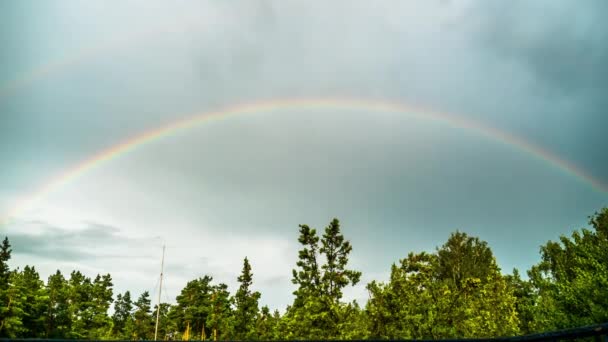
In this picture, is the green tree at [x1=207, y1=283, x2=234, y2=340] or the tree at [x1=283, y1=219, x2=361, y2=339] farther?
the green tree at [x1=207, y1=283, x2=234, y2=340]

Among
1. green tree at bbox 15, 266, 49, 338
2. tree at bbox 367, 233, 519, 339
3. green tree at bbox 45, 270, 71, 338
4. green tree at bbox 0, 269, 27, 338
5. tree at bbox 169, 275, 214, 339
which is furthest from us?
tree at bbox 169, 275, 214, 339

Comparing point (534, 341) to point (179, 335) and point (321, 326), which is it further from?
point (179, 335)

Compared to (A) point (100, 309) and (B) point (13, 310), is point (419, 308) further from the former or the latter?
(A) point (100, 309)

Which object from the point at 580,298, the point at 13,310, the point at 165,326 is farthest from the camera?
the point at 165,326

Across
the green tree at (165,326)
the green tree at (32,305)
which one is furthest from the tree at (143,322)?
the green tree at (32,305)

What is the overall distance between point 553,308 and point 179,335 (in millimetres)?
98862

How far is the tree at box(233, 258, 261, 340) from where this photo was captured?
8394 cm

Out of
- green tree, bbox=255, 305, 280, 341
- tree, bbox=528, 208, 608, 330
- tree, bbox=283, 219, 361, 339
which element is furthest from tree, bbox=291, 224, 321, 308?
green tree, bbox=255, 305, 280, 341

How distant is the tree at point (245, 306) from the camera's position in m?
83.9

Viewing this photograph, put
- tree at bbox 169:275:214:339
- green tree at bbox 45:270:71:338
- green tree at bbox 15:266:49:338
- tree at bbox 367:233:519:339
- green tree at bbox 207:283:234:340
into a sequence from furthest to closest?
1. tree at bbox 169:275:214:339
2. green tree at bbox 207:283:234:340
3. green tree at bbox 45:270:71:338
4. green tree at bbox 15:266:49:338
5. tree at bbox 367:233:519:339

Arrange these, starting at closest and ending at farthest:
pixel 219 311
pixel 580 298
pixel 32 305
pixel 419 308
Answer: pixel 419 308 → pixel 580 298 → pixel 32 305 → pixel 219 311

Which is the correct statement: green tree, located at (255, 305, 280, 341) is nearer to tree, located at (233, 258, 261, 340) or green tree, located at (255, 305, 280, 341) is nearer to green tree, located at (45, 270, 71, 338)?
tree, located at (233, 258, 261, 340)

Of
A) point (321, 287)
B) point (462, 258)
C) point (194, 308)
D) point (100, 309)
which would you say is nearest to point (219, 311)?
point (194, 308)

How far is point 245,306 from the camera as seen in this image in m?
86.3
